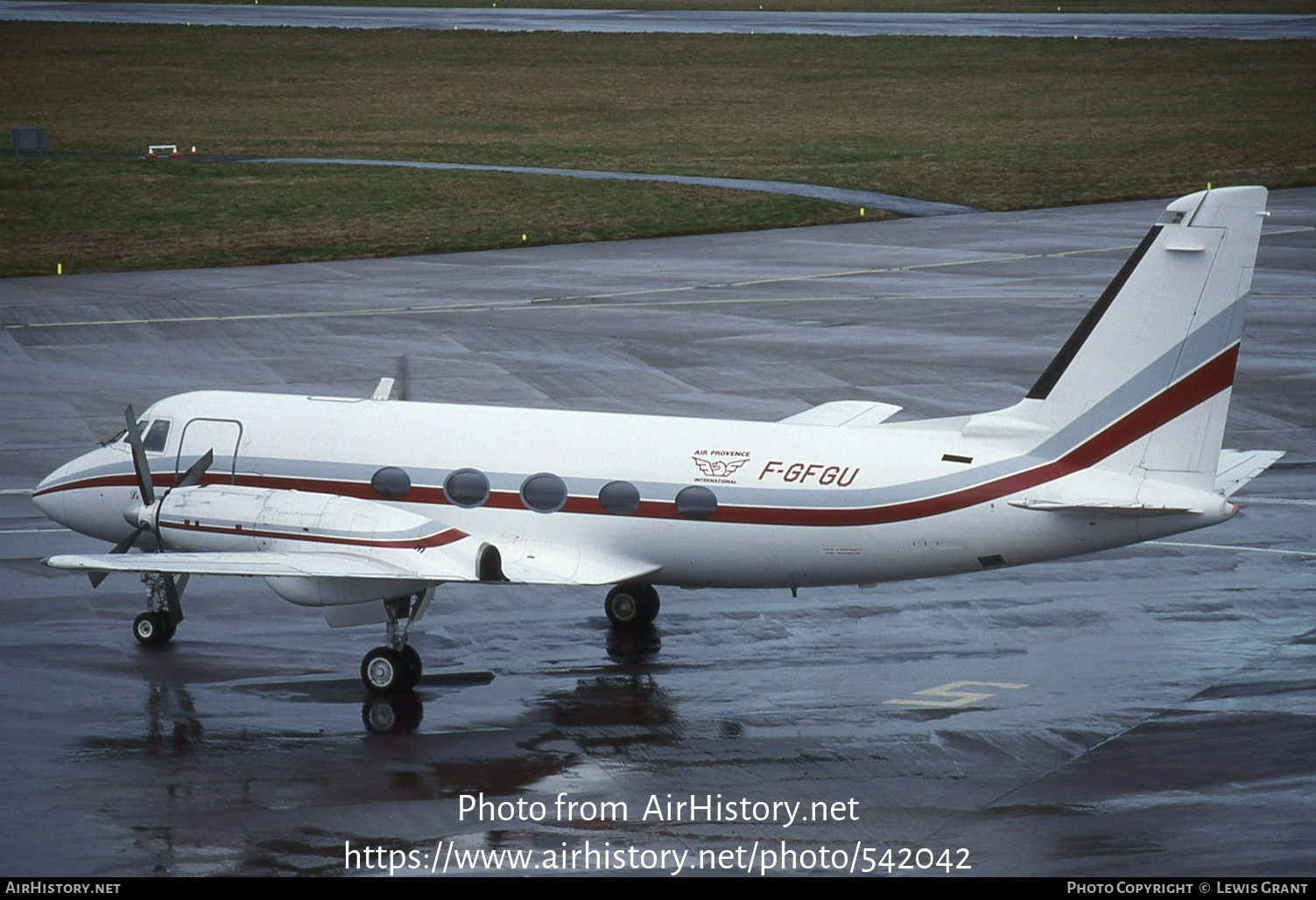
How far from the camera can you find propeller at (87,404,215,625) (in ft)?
78.6

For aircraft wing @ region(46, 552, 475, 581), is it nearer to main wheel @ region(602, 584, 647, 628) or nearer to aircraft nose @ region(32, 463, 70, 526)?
main wheel @ region(602, 584, 647, 628)

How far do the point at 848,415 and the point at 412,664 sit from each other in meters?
8.19

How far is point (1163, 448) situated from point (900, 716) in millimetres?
4621

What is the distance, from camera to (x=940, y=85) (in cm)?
10325

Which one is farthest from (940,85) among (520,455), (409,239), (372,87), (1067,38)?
(520,455)

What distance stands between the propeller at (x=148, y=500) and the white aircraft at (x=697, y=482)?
0.14 feet

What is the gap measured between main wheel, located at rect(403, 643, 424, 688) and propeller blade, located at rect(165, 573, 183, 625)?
384cm

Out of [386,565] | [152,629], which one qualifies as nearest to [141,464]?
[152,629]

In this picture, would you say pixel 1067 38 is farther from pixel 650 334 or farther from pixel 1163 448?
pixel 1163 448

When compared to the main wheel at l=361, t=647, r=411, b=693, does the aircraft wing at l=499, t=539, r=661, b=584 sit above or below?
above

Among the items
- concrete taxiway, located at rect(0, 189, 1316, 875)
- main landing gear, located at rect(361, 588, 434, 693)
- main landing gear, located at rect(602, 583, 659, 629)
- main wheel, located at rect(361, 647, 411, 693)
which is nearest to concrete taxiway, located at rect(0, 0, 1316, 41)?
concrete taxiway, located at rect(0, 189, 1316, 875)

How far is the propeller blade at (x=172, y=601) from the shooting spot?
24.5 meters

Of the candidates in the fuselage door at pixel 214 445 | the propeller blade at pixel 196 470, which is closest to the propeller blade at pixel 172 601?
the propeller blade at pixel 196 470

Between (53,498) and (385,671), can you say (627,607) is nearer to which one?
(385,671)
